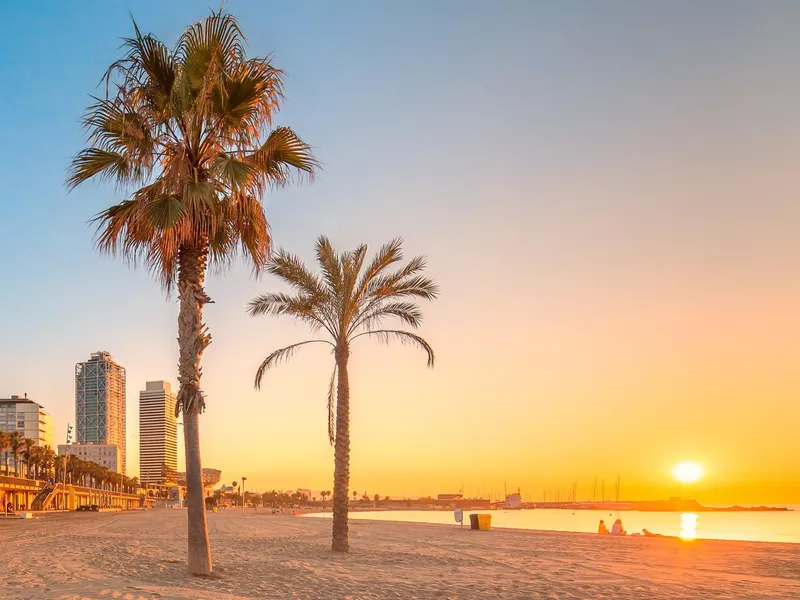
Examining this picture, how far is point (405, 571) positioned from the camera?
50.4ft

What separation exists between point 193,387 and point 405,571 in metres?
6.51

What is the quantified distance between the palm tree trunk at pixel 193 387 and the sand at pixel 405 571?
0.68 metres

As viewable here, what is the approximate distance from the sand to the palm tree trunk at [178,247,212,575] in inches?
26.9

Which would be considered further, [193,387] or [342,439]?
[342,439]

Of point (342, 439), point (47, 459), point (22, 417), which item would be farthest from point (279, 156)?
point (22, 417)

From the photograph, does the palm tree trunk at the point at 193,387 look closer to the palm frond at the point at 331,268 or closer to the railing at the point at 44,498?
A: the palm frond at the point at 331,268

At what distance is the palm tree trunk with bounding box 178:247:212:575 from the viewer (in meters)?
12.7

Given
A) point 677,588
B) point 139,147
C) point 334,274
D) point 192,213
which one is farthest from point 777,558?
point 139,147

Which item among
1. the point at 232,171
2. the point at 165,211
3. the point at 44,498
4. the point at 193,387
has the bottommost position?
the point at 44,498

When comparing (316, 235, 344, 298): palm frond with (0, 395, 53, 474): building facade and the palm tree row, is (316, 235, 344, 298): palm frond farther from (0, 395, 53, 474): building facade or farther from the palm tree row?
(0, 395, 53, 474): building facade

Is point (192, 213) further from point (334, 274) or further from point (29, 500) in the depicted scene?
point (29, 500)

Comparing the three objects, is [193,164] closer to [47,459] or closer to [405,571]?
[405,571]

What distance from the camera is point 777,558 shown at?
1903cm

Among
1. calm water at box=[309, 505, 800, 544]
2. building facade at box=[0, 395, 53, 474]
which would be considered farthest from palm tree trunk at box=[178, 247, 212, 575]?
building facade at box=[0, 395, 53, 474]
